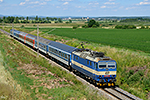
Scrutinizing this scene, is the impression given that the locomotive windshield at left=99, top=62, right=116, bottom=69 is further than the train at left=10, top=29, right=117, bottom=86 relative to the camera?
No

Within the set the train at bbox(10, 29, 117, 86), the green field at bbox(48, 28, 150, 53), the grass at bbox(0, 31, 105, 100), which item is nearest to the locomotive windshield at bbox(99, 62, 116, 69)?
the train at bbox(10, 29, 117, 86)

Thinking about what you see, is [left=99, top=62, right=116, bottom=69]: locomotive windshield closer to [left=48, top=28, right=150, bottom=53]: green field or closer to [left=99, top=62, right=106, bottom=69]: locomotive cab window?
[left=99, top=62, right=106, bottom=69]: locomotive cab window

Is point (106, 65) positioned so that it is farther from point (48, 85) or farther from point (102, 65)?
point (48, 85)

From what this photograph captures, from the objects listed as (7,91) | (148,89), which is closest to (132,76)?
(148,89)

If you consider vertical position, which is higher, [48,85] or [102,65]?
[102,65]

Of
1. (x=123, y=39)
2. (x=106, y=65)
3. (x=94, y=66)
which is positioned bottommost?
(x=123, y=39)

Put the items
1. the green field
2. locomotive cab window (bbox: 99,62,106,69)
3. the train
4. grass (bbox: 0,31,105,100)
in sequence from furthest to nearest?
the green field, the train, locomotive cab window (bbox: 99,62,106,69), grass (bbox: 0,31,105,100)

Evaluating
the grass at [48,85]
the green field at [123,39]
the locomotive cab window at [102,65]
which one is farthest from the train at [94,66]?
the green field at [123,39]

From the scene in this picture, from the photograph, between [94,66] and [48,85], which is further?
[48,85]

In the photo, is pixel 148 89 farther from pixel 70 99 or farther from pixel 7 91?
pixel 7 91

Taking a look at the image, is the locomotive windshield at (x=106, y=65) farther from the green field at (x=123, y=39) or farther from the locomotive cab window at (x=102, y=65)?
the green field at (x=123, y=39)

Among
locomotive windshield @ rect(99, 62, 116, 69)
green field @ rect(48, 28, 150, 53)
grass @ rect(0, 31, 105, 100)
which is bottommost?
grass @ rect(0, 31, 105, 100)

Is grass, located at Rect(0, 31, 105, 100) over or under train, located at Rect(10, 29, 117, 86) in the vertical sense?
under

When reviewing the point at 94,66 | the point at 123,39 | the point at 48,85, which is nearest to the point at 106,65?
the point at 94,66
